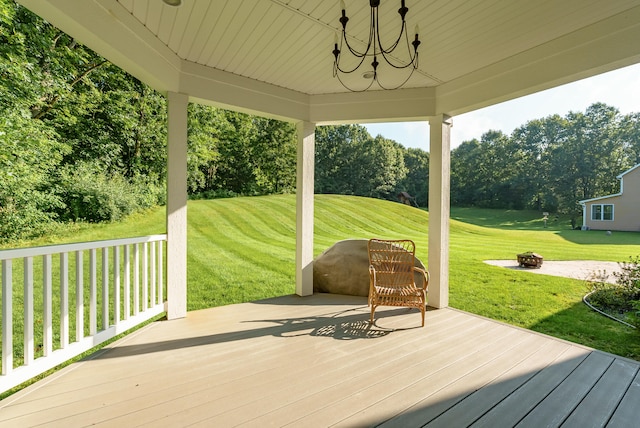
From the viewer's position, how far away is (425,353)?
8.33 ft

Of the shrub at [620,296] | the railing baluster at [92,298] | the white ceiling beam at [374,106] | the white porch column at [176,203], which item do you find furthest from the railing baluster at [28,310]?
the shrub at [620,296]

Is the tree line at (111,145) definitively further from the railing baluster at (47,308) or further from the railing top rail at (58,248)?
the railing baluster at (47,308)

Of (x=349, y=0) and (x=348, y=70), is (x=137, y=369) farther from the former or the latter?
(x=348, y=70)

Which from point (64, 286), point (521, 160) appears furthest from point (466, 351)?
point (521, 160)

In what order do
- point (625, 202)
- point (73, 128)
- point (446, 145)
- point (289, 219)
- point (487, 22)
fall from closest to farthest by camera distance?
point (487, 22) → point (446, 145) → point (73, 128) → point (625, 202) → point (289, 219)

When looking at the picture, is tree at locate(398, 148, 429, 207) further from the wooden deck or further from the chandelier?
the wooden deck

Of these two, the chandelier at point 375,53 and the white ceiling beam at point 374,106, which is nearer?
the chandelier at point 375,53

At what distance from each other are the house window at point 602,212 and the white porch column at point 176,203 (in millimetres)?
15886

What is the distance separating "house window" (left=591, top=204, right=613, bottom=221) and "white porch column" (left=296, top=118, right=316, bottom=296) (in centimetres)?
1417

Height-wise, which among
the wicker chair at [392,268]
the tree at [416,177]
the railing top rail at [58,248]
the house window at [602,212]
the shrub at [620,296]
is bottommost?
the shrub at [620,296]

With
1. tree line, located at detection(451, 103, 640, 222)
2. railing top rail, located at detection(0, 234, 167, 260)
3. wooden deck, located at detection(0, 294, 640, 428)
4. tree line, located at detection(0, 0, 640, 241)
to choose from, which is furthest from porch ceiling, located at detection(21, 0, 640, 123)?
tree line, located at detection(451, 103, 640, 222)

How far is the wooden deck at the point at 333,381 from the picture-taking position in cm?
170

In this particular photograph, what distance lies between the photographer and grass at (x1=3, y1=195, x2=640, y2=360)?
407 cm

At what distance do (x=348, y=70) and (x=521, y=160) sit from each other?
2735 cm
